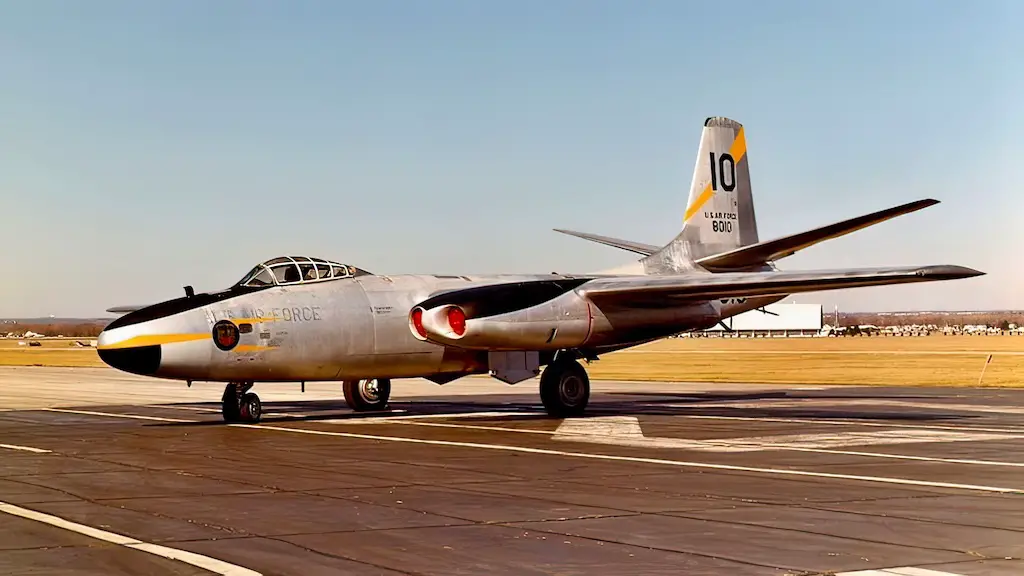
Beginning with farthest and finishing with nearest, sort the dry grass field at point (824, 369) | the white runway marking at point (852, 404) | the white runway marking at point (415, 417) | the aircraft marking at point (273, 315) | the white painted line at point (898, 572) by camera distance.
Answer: the dry grass field at point (824, 369), the white runway marking at point (852, 404), the white runway marking at point (415, 417), the aircraft marking at point (273, 315), the white painted line at point (898, 572)

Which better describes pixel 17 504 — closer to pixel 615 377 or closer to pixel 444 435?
pixel 444 435

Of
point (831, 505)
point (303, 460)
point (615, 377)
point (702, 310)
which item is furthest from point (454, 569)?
point (615, 377)

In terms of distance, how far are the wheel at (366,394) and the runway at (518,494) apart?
6.09ft

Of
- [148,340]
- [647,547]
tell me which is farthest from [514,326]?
[647,547]

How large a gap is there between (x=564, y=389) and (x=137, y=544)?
15.8m

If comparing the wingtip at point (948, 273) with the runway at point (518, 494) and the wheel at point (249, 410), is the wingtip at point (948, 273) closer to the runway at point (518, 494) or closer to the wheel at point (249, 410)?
the runway at point (518, 494)

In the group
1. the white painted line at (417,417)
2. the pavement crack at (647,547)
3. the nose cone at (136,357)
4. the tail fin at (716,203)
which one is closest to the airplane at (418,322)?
the nose cone at (136,357)

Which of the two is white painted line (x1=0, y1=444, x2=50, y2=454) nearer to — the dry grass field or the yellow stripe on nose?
the yellow stripe on nose

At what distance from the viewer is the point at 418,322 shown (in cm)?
2238

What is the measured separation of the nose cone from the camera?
1984 centimetres

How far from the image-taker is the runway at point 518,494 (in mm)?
8328

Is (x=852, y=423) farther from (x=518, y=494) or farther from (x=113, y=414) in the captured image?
(x=113, y=414)

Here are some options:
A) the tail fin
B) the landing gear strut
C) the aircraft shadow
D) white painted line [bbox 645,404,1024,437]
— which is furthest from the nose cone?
the tail fin

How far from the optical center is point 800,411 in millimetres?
25359
